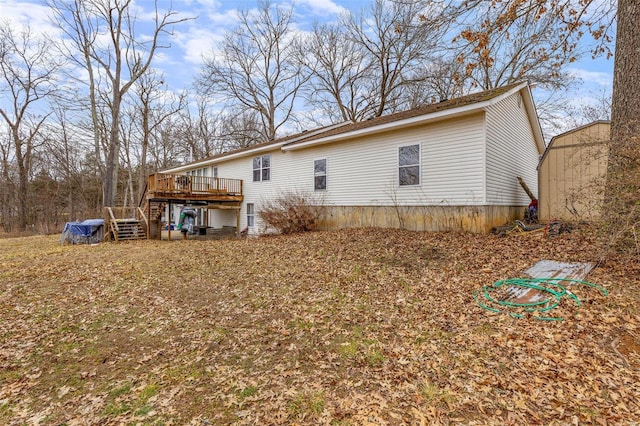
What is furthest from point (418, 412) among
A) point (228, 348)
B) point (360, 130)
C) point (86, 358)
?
point (360, 130)

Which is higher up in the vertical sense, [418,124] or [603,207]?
[418,124]

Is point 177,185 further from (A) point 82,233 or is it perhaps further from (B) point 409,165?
(B) point 409,165

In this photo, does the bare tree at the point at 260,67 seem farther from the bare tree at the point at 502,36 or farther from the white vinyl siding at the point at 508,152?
the bare tree at the point at 502,36

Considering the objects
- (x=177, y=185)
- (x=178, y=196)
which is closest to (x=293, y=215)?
Result: (x=178, y=196)

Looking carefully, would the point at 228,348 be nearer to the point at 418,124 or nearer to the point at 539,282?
the point at 539,282

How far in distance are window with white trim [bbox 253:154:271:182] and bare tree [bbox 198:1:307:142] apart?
10.7m

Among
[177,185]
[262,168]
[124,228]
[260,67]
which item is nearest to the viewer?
[124,228]

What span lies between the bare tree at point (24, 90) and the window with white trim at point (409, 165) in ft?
74.6

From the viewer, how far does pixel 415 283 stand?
5289 mm

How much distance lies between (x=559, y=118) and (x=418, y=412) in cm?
2186

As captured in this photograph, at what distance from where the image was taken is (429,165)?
9.67m

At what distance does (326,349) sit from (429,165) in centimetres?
764

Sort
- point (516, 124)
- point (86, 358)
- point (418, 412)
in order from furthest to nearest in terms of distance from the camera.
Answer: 1. point (516, 124)
2. point (86, 358)
3. point (418, 412)

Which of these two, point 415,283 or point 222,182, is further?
point 222,182
